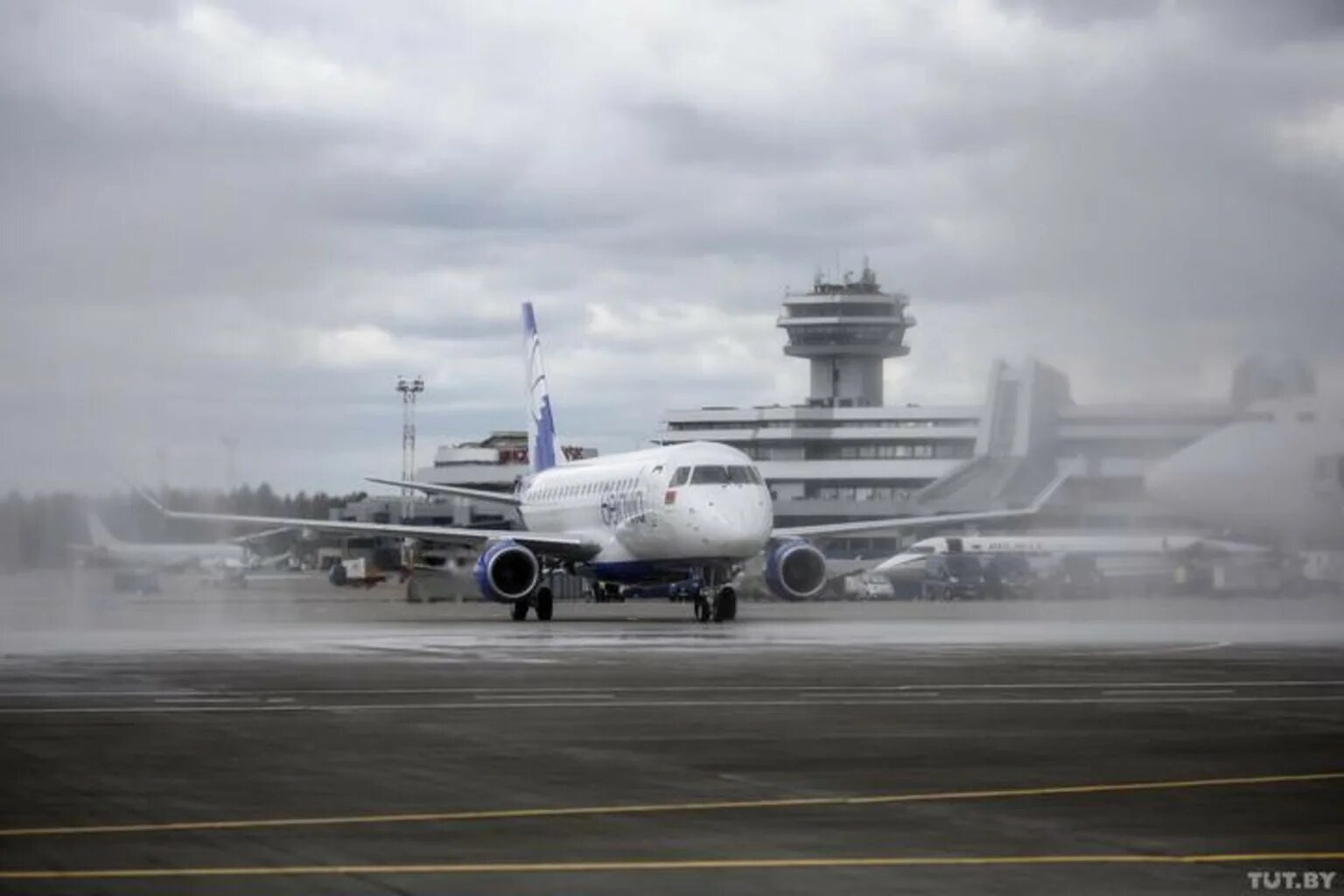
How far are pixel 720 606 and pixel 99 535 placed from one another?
45.9 meters

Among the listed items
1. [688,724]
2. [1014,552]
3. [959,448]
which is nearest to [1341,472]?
[688,724]

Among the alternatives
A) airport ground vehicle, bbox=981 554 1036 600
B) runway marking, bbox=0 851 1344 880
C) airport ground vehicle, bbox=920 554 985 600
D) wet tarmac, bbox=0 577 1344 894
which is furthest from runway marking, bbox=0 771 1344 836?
airport ground vehicle, bbox=920 554 985 600

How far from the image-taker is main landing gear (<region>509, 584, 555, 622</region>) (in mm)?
72250

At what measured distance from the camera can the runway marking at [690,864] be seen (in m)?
14.5

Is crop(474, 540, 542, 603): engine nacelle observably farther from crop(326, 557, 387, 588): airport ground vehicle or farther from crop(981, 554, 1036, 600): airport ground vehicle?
crop(326, 557, 387, 588): airport ground vehicle

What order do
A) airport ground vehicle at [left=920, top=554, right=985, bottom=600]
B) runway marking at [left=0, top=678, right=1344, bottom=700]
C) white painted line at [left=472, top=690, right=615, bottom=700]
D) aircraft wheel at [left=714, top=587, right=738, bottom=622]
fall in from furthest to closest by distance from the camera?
airport ground vehicle at [left=920, top=554, right=985, bottom=600] < aircraft wheel at [left=714, top=587, right=738, bottom=622] < runway marking at [left=0, top=678, right=1344, bottom=700] < white painted line at [left=472, top=690, right=615, bottom=700]

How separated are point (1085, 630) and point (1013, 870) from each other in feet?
143

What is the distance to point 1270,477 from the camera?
200 feet

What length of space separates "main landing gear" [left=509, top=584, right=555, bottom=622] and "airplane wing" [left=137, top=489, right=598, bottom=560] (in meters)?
1.64

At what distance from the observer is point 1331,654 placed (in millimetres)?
43125

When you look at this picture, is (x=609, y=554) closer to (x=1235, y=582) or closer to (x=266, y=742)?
(x=1235, y=582)

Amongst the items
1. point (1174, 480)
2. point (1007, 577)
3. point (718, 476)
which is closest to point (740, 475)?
point (718, 476)

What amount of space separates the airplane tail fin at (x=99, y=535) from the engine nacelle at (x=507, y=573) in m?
12.7

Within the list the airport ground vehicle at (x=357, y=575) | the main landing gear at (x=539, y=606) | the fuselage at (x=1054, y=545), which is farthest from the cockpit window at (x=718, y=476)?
the airport ground vehicle at (x=357, y=575)
